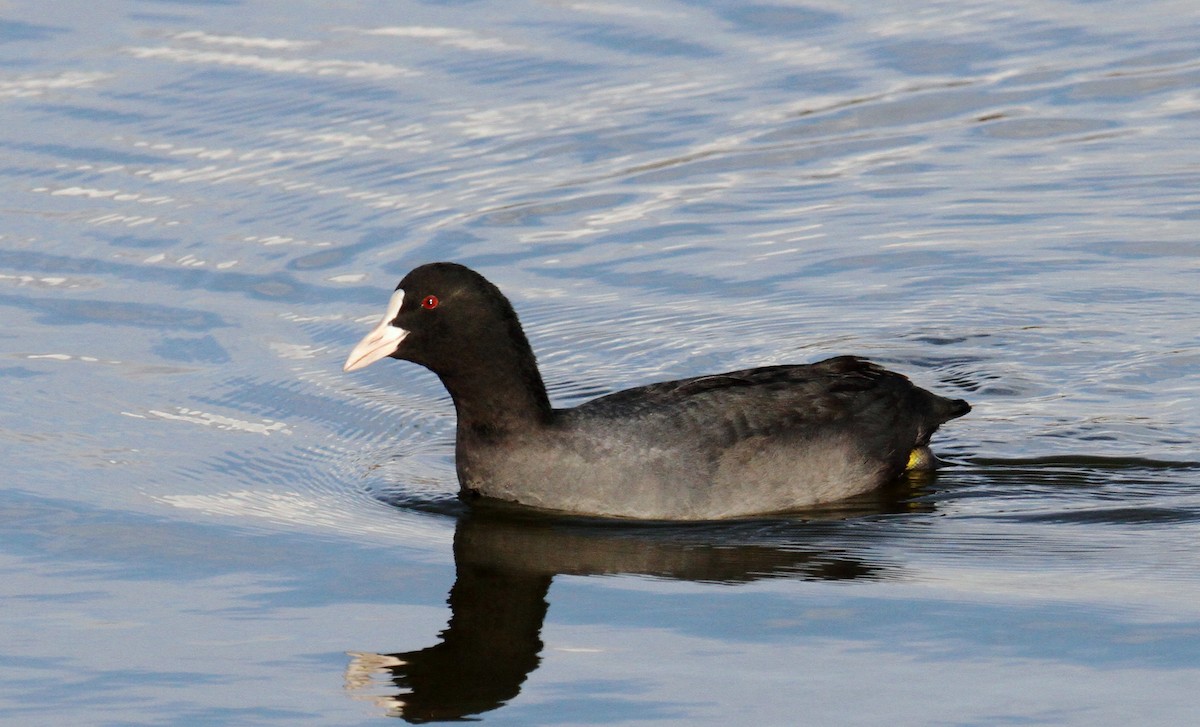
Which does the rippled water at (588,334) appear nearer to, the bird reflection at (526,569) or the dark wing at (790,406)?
the bird reflection at (526,569)

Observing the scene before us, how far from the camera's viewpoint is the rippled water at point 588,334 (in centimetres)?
641

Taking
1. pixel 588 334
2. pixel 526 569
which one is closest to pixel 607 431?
pixel 526 569

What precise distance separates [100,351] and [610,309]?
2.71m

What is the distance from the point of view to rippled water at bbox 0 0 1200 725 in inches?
253

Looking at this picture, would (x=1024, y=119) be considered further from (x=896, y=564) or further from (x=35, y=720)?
(x=35, y=720)

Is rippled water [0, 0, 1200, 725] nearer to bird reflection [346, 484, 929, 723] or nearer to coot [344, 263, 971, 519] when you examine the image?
bird reflection [346, 484, 929, 723]

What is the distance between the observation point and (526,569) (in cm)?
739

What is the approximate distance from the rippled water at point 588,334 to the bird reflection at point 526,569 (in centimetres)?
2

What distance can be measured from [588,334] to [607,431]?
2.39 meters

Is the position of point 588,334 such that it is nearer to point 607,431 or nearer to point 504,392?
point 504,392

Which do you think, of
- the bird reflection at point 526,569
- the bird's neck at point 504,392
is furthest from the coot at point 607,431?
the bird reflection at point 526,569

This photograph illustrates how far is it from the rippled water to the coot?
177 millimetres

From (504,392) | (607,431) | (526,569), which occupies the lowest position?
(526,569)

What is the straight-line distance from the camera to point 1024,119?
13328mm
